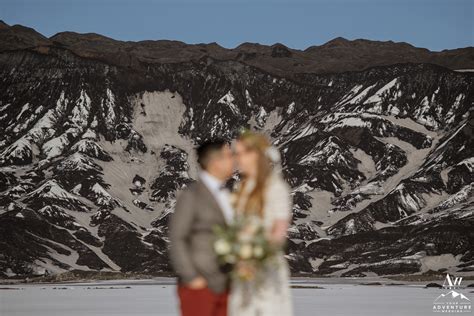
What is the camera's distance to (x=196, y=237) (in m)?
9.20

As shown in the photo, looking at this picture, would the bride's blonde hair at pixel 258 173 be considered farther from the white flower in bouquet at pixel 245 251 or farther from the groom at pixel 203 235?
the white flower in bouquet at pixel 245 251

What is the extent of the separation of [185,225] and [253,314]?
3.50 ft

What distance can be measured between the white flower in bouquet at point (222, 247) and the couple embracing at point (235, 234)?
2cm

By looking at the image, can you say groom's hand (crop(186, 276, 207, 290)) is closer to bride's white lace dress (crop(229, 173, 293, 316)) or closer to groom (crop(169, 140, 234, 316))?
groom (crop(169, 140, 234, 316))

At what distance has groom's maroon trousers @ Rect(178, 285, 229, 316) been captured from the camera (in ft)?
29.7

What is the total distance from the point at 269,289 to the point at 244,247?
2.18 ft

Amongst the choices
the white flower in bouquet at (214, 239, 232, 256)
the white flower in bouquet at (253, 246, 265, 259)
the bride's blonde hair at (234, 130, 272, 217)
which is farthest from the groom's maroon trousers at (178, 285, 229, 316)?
the bride's blonde hair at (234, 130, 272, 217)

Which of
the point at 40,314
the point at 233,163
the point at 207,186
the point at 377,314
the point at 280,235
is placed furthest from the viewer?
the point at 40,314

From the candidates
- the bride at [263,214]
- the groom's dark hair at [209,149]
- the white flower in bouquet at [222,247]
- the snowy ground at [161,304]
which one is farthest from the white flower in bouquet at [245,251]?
the snowy ground at [161,304]

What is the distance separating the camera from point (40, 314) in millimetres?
51438

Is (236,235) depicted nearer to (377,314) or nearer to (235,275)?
(235,275)

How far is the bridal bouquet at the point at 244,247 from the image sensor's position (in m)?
8.93

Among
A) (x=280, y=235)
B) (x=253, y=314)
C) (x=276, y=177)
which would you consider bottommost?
(x=253, y=314)

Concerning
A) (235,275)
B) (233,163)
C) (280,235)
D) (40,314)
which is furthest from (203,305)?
(40,314)
